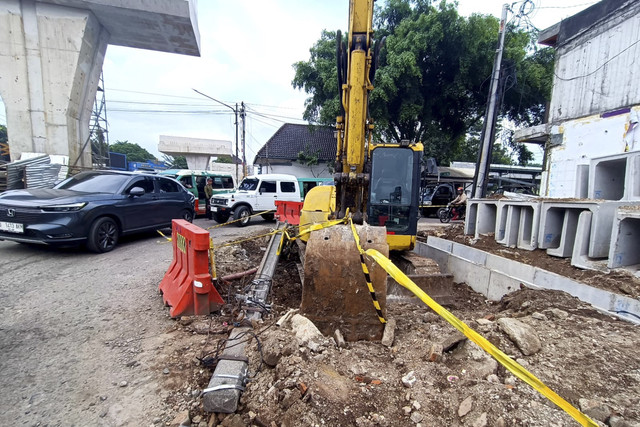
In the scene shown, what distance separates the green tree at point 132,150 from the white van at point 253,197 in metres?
57.5

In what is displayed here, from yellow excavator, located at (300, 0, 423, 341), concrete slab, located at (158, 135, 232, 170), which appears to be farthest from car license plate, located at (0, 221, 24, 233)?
concrete slab, located at (158, 135, 232, 170)

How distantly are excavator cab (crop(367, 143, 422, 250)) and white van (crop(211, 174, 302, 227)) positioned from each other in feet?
20.7

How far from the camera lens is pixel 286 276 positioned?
18.1 feet

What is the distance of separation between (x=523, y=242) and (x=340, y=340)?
448cm

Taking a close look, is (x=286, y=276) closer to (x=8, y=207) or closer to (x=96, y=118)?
(x=8, y=207)

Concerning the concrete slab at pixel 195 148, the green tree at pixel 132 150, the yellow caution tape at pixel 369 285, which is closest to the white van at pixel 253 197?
the yellow caution tape at pixel 369 285

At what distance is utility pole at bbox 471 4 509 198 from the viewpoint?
10.4m

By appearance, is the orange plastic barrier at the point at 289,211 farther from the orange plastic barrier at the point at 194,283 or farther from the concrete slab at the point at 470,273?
the orange plastic barrier at the point at 194,283

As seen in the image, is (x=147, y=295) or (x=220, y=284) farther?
(x=220, y=284)

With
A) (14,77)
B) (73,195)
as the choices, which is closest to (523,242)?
(73,195)

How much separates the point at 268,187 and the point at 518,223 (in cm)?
834

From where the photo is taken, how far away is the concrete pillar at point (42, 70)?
1027 centimetres

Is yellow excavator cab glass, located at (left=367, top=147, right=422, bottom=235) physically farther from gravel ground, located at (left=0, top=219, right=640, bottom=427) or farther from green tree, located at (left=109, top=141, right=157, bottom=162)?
green tree, located at (left=109, top=141, right=157, bottom=162)

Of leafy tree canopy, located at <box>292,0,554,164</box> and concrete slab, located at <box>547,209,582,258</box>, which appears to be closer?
concrete slab, located at <box>547,209,582,258</box>
